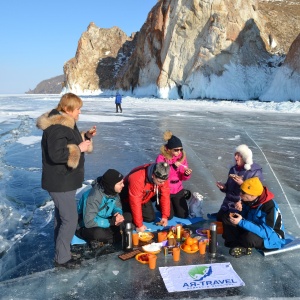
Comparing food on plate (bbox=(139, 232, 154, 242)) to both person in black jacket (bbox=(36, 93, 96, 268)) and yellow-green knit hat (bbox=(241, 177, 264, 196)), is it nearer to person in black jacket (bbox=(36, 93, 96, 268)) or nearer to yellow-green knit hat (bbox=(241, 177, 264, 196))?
person in black jacket (bbox=(36, 93, 96, 268))

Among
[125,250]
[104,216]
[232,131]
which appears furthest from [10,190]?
[232,131]

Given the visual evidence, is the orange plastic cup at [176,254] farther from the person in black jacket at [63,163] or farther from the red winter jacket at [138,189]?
the person in black jacket at [63,163]

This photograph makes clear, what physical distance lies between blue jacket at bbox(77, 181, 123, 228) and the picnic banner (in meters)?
1.08

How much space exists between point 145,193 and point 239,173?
4.50ft

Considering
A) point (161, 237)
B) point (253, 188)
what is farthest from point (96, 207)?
point (253, 188)

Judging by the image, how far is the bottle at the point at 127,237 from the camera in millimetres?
4055

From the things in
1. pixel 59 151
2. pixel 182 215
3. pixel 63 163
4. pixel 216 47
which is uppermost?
pixel 216 47

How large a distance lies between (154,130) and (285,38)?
1924 inches

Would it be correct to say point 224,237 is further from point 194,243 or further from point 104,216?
point 104,216

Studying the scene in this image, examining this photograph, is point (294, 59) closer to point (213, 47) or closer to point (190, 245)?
point (213, 47)

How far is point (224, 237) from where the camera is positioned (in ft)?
14.5

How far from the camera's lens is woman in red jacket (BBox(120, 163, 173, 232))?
4.35 m

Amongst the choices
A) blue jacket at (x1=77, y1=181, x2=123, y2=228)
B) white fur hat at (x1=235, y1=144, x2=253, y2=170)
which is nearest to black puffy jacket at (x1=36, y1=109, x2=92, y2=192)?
blue jacket at (x1=77, y1=181, x2=123, y2=228)

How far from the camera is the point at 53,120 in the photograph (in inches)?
134
